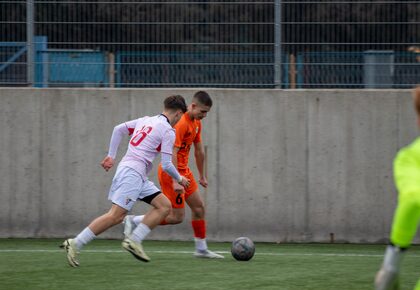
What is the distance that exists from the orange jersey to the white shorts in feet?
3.03

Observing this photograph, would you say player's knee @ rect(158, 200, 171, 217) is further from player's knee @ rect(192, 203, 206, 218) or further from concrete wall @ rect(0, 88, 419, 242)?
concrete wall @ rect(0, 88, 419, 242)

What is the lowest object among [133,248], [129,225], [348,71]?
[133,248]

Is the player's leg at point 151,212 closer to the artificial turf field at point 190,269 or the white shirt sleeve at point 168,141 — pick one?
the artificial turf field at point 190,269

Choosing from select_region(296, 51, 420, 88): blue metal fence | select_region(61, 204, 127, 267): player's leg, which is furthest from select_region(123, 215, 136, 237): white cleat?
select_region(296, 51, 420, 88): blue metal fence

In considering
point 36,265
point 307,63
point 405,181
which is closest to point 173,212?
point 36,265

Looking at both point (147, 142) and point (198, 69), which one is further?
point (198, 69)

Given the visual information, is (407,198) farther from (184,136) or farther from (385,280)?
(184,136)

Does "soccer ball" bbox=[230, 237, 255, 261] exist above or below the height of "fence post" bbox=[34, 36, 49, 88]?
below

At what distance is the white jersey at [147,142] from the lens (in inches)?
355

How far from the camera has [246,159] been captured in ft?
39.7

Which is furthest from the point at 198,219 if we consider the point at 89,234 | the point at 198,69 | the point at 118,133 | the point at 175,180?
the point at 198,69

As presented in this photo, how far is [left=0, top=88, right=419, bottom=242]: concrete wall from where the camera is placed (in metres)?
12.0

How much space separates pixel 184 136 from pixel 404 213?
601cm

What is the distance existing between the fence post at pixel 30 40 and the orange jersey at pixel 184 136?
3.37m
